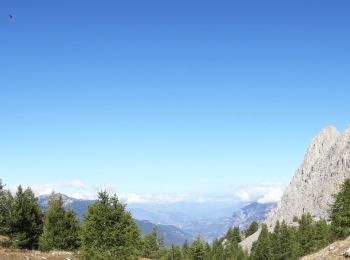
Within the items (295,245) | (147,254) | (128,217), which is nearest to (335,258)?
(128,217)

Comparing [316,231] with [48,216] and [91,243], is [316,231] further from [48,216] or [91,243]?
[91,243]

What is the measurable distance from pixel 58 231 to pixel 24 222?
4744 mm

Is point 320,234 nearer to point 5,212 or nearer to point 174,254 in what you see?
point 174,254

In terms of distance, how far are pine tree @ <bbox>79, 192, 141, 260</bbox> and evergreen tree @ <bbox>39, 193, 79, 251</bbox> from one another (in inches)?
737

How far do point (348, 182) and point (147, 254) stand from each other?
56.1m

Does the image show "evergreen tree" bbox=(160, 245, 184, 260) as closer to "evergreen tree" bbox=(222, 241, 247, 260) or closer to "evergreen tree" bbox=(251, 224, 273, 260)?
"evergreen tree" bbox=(222, 241, 247, 260)

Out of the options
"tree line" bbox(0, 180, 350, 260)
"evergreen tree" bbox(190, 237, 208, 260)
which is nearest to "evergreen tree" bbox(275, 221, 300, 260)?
"tree line" bbox(0, 180, 350, 260)

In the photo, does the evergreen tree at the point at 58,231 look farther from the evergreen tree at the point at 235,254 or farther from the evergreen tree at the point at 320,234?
the evergreen tree at the point at 235,254

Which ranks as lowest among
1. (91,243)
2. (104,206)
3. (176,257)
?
(176,257)

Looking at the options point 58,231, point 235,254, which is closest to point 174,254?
point 235,254

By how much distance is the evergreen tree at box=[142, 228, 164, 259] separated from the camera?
360ft

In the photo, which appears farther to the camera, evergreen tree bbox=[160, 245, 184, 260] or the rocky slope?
evergreen tree bbox=[160, 245, 184, 260]

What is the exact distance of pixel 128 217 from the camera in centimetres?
3916

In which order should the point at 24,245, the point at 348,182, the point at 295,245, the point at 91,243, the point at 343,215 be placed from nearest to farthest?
the point at 91,243 < the point at 24,245 < the point at 343,215 < the point at 348,182 < the point at 295,245
